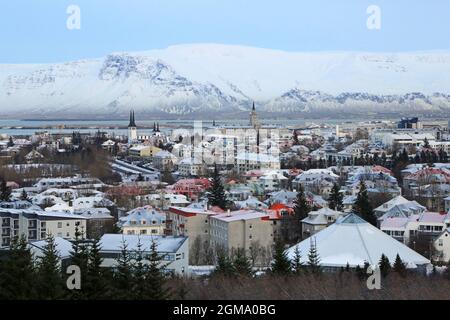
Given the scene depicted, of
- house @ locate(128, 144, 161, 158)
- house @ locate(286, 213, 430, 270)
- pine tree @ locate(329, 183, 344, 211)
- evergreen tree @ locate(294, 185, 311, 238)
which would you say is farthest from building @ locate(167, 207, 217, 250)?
house @ locate(128, 144, 161, 158)

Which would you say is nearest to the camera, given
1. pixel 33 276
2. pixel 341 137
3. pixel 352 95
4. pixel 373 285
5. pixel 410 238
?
pixel 33 276

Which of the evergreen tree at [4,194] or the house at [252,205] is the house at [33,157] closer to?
the evergreen tree at [4,194]

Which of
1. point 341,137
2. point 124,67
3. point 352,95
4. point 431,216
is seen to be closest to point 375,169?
point 431,216

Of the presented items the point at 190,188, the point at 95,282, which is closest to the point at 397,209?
the point at 190,188

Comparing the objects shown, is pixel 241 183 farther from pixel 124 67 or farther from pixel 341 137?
pixel 124 67

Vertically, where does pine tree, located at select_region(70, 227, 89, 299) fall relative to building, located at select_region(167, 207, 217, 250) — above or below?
above

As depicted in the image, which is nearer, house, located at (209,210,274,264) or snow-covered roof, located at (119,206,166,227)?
house, located at (209,210,274,264)

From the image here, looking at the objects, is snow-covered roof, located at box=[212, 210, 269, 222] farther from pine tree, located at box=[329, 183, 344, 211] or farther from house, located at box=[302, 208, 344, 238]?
pine tree, located at box=[329, 183, 344, 211]
